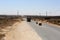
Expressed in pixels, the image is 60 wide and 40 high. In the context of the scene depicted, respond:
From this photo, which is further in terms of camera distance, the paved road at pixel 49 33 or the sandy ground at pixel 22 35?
the paved road at pixel 49 33

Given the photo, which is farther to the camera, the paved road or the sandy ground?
the paved road

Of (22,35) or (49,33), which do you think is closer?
(22,35)

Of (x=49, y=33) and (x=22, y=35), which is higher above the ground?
(x=22, y=35)
